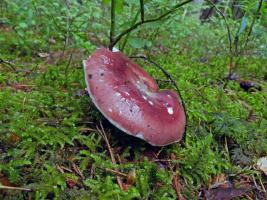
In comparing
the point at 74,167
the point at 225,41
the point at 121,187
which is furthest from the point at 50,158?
the point at 225,41

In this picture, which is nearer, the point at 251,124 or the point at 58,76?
the point at 251,124

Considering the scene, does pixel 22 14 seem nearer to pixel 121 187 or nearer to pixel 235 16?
pixel 121 187

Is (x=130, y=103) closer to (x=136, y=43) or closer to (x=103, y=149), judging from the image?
(x=103, y=149)

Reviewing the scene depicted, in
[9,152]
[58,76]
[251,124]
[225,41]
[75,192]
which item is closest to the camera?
[75,192]

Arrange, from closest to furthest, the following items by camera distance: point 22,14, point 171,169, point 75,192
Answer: point 75,192 < point 171,169 < point 22,14

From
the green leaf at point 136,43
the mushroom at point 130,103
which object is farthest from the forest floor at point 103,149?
the green leaf at point 136,43

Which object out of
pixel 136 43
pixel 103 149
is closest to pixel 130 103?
pixel 103 149

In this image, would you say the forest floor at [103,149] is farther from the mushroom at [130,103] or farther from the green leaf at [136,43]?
the green leaf at [136,43]
